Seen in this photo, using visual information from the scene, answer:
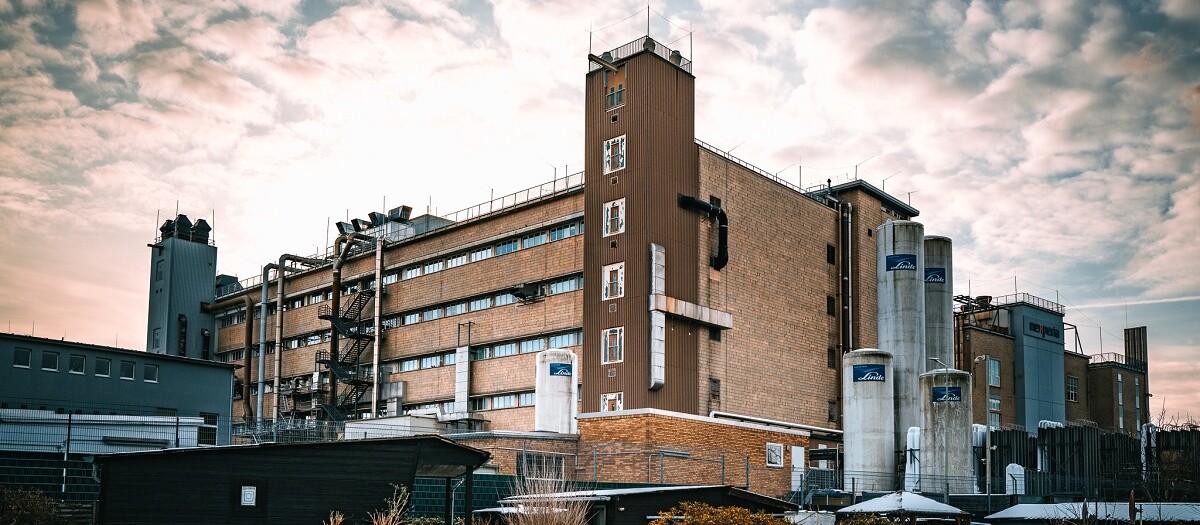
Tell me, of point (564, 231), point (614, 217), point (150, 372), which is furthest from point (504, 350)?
point (150, 372)

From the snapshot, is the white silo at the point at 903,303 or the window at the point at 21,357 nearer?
the window at the point at 21,357

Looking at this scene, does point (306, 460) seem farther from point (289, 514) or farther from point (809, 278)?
point (809, 278)

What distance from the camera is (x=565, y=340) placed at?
58594 mm

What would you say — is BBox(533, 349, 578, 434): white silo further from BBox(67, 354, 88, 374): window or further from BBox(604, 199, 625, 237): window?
BBox(67, 354, 88, 374): window

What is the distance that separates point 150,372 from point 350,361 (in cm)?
1874

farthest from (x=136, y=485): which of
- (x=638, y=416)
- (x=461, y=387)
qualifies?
(x=461, y=387)

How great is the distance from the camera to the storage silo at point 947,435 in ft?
168

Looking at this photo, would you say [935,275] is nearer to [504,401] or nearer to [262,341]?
[504,401]

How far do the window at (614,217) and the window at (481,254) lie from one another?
1056 cm

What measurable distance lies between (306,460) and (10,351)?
91.4 ft

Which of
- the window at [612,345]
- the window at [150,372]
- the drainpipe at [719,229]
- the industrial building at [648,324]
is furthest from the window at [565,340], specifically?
the window at [150,372]

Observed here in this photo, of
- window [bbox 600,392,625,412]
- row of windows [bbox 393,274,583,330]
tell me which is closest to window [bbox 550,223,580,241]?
row of windows [bbox 393,274,583,330]

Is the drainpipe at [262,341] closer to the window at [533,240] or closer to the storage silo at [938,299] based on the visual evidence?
the window at [533,240]

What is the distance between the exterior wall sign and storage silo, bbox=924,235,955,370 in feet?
73.5
